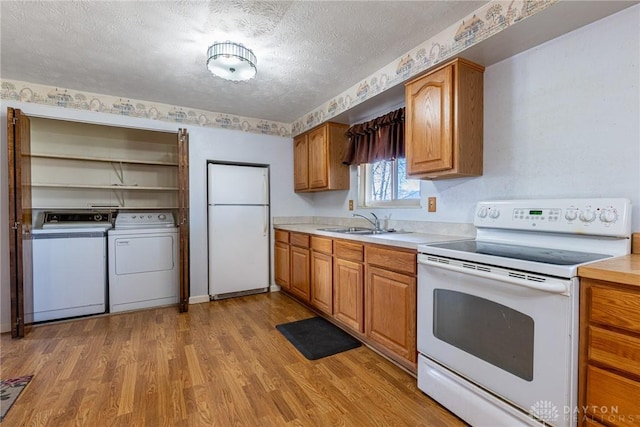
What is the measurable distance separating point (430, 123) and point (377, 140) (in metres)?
0.87

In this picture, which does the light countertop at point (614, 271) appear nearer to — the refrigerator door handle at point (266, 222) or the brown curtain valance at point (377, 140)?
the brown curtain valance at point (377, 140)

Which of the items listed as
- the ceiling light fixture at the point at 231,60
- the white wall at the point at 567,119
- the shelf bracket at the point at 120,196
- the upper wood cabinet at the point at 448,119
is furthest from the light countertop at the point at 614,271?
the shelf bracket at the point at 120,196

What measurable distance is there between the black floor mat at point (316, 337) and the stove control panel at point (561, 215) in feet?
4.65

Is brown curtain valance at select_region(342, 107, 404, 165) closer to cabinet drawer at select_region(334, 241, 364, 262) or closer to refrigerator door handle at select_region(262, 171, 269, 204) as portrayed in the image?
cabinet drawer at select_region(334, 241, 364, 262)

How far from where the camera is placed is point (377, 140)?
290 centimetres

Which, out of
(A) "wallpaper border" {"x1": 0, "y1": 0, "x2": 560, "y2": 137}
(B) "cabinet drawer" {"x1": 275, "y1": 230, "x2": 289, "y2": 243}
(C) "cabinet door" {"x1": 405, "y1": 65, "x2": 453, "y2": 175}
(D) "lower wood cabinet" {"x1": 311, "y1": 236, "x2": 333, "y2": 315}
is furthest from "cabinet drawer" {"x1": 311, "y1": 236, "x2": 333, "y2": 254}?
(A) "wallpaper border" {"x1": 0, "y1": 0, "x2": 560, "y2": 137}

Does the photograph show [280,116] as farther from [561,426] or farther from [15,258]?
[561,426]

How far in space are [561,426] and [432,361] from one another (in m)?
0.64

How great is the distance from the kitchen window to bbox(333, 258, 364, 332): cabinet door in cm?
83

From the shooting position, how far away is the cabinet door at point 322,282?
2.75m

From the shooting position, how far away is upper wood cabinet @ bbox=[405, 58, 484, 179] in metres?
1.93

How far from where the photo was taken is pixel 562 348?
117cm

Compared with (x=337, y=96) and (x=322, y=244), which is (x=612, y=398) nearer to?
(x=322, y=244)

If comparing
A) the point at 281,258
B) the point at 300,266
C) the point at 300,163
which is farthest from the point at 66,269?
the point at 300,163
